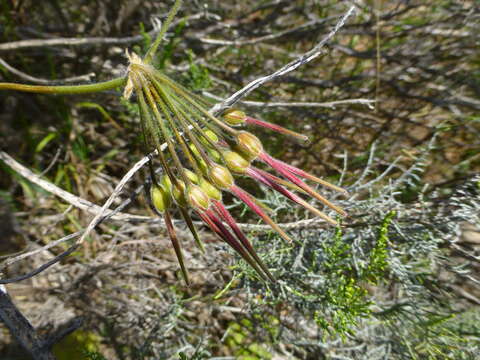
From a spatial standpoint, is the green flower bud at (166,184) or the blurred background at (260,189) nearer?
the green flower bud at (166,184)

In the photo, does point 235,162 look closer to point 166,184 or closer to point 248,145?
point 248,145

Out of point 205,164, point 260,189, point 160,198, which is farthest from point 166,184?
point 260,189

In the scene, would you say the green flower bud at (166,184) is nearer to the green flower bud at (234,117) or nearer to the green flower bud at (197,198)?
the green flower bud at (197,198)

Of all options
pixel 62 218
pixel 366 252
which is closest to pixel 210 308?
pixel 366 252

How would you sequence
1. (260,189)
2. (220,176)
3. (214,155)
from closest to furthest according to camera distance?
(220,176) < (214,155) < (260,189)

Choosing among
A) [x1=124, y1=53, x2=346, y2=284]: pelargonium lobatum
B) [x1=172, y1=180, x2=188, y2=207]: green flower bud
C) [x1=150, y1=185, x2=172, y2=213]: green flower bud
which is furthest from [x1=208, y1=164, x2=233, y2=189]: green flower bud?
[x1=150, y1=185, x2=172, y2=213]: green flower bud

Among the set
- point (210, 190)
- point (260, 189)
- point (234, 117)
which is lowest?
point (260, 189)

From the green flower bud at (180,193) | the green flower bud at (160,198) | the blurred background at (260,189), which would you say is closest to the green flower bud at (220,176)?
the green flower bud at (180,193)
